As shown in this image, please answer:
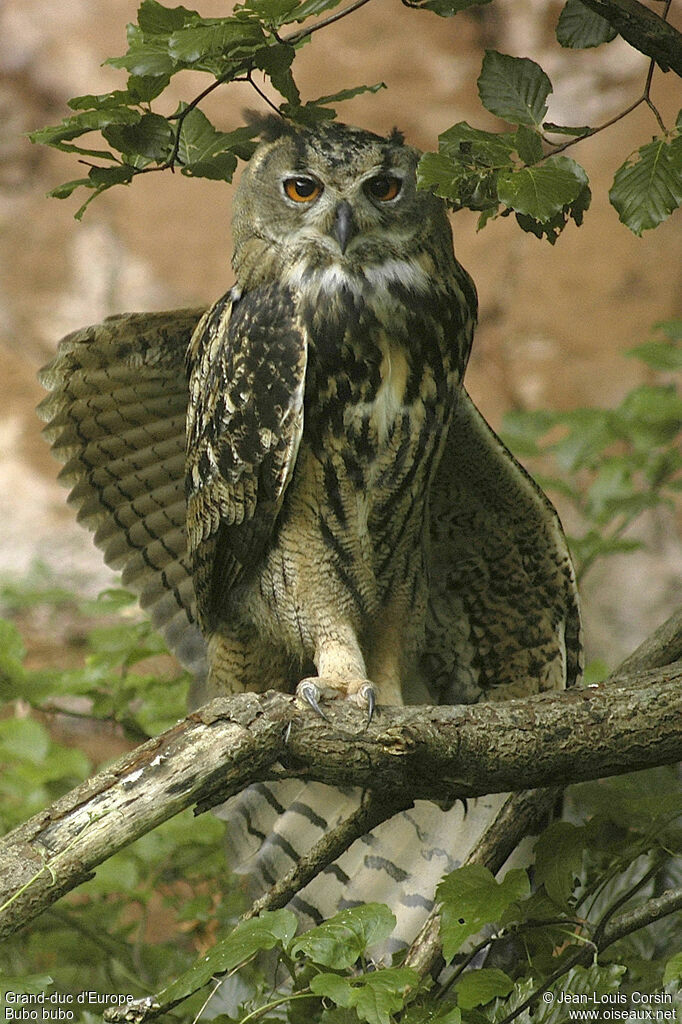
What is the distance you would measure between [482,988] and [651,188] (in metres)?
1.23

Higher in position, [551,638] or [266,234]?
[266,234]

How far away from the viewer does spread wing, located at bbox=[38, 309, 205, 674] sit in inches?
98.7

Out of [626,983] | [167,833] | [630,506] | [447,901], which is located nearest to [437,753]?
[447,901]

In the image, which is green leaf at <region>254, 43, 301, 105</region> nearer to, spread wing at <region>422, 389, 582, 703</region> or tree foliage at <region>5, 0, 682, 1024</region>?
tree foliage at <region>5, 0, 682, 1024</region>

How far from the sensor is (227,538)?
2.29m

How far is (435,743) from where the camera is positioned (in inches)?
67.1

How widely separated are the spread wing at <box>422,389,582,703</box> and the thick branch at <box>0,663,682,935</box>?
679mm

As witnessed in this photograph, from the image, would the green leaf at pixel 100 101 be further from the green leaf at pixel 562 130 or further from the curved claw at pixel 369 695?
the curved claw at pixel 369 695

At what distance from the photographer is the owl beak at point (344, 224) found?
2.08 m

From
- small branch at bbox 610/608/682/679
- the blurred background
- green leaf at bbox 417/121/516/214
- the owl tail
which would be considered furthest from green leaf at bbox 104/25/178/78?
the blurred background

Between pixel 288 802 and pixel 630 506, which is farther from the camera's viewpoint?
pixel 630 506

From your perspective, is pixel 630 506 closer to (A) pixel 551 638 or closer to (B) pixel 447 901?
(A) pixel 551 638

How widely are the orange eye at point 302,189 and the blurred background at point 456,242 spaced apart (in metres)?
2.87

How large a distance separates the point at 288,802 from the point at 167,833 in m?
0.32
